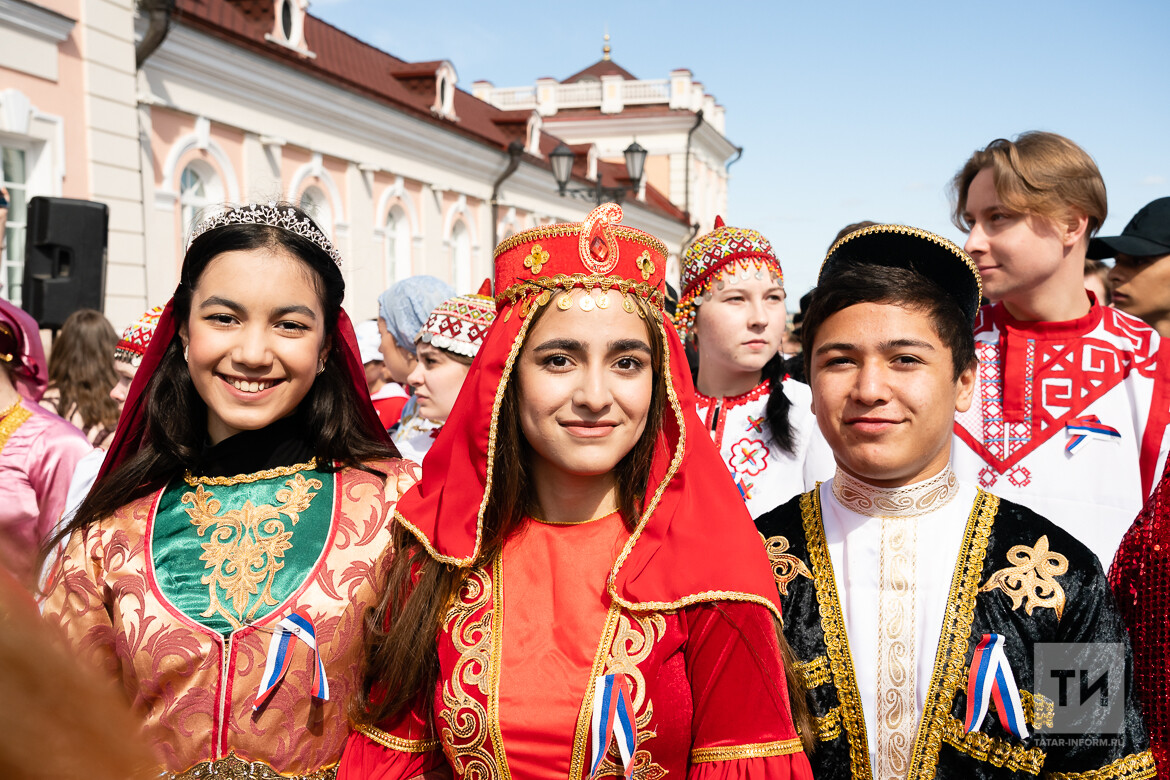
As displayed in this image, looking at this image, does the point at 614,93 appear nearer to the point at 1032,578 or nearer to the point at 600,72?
the point at 600,72

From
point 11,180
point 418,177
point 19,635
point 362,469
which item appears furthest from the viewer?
point 418,177

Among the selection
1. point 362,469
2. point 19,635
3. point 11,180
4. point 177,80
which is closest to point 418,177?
point 177,80

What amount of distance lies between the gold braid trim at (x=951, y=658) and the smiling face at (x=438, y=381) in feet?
8.23

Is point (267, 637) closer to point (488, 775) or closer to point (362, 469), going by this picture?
point (362, 469)

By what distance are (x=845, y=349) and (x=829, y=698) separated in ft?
2.64

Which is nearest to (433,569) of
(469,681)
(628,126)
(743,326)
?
(469,681)

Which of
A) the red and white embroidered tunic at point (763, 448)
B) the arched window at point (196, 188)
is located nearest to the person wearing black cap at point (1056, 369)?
the red and white embroidered tunic at point (763, 448)

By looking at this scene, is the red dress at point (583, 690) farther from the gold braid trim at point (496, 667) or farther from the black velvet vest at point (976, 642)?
the black velvet vest at point (976, 642)

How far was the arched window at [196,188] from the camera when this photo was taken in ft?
44.4

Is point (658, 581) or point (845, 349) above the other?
point (845, 349)

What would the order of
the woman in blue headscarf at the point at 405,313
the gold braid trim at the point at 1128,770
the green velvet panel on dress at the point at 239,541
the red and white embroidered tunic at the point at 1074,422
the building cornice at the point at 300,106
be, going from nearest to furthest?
the gold braid trim at the point at 1128,770, the green velvet panel on dress at the point at 239,541, the red and white embroidered tunic at the point at 1074,422, the woman in blue headscarf at the point at 405,313, the building cornice at the point at 300,106

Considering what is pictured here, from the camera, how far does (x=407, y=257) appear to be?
20.2 m

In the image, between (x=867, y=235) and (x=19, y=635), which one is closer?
(x=19, y=635)

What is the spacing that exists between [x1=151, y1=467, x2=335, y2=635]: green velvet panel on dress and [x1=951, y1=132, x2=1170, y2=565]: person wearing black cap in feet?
6.73
